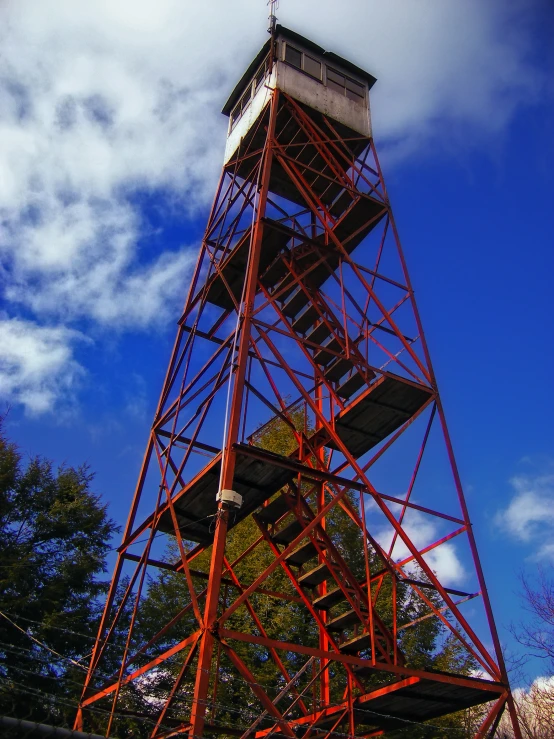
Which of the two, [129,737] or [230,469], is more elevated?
[230,469]

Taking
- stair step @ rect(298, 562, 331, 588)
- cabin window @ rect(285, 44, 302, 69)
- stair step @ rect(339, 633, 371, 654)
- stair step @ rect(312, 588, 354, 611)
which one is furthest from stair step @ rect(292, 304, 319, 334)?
stair step @ rect(339, 633, 371, 654)

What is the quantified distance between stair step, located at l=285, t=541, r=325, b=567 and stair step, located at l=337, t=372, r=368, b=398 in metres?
3.15

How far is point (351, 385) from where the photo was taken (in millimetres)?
14680

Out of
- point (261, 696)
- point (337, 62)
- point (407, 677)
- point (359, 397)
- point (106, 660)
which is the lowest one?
point (261, 696)

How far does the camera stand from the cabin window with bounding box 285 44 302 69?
17844mm

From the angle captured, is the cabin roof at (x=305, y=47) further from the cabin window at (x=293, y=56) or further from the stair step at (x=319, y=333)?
the stair step at (x=319, y=333)

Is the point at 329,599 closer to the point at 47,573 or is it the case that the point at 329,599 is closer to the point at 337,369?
the point at 337,369

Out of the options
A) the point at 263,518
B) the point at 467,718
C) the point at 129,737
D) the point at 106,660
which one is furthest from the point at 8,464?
the point at 467,718

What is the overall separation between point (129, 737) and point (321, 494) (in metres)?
10.6

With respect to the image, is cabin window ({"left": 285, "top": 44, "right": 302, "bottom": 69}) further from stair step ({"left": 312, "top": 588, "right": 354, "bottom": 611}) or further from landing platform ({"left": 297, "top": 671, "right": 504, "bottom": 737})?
landing platform ({"left": 297, "top": 671, "right": 504, "bottom": 737})

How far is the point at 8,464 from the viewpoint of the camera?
22.6 metres

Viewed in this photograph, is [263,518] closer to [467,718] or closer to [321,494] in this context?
[321,494]

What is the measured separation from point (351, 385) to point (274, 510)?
9.78 ft

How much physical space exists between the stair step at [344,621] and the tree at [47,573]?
29.1 ft
